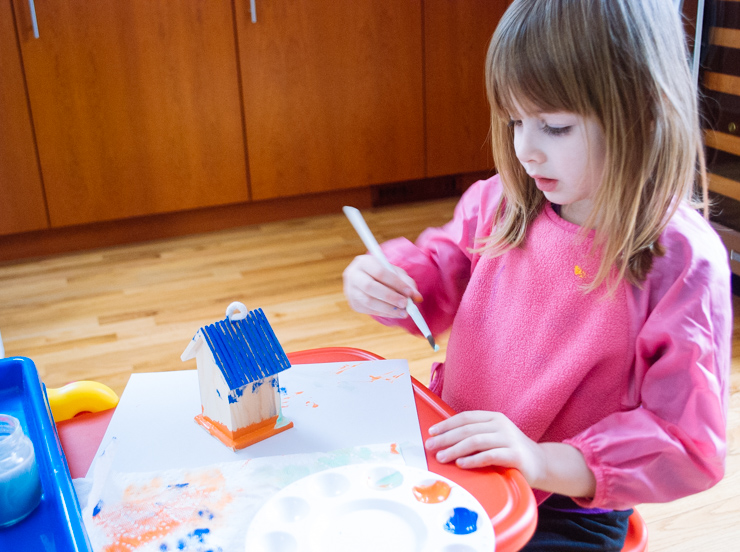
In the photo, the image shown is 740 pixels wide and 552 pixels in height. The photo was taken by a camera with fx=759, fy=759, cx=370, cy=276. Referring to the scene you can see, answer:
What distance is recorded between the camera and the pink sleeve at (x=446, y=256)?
0.83 meters

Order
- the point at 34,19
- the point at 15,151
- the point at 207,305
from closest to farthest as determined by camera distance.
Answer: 1. the point at 207,305
2. the point at 34,19
3. the point at 15,151

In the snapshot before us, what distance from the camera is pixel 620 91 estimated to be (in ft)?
2.00

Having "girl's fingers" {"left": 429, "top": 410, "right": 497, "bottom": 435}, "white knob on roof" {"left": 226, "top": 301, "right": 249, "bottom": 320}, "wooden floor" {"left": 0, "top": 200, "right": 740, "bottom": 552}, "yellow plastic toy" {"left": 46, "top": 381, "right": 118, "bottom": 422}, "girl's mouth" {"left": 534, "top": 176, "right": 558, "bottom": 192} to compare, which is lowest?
"wooden floor" {"left": 0, "top": 200, "right": 740, "bottom": 552}

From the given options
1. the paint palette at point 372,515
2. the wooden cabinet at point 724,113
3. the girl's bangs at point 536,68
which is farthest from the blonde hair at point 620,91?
the wooden cabinet at point 724,113

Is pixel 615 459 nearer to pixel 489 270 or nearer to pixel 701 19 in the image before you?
pixel 489 270

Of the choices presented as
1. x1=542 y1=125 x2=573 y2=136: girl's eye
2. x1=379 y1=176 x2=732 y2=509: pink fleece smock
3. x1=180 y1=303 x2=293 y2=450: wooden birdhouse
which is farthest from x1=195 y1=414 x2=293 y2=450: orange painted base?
x1=542 y1=125 x2=573 y2=136: girl's eye

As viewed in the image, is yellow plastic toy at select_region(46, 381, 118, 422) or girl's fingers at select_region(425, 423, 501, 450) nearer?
girl's fingers at select_region(425, 423, 501, 450)

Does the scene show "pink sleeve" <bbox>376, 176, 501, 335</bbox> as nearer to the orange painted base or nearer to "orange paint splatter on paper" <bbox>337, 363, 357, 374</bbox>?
"orange paint splatter on paper" <bbox>337, 363, 357, 374</bbox>

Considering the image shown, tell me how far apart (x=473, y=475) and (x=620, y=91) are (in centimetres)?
32

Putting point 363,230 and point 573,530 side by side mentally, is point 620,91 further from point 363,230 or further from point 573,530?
point 573,530

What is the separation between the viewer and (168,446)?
605 mm

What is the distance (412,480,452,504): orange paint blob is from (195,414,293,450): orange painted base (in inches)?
5.7

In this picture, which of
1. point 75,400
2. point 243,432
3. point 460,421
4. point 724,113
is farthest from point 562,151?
point 724,113

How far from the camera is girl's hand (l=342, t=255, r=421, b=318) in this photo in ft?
2.33
